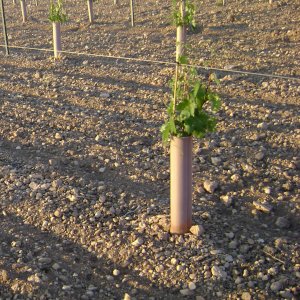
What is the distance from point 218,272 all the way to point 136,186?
1370 millimetres

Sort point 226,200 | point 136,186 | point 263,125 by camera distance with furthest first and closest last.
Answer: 1. point 263,125
2. point 136,186
3. point 226,200

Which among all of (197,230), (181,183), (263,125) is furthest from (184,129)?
(263,125)

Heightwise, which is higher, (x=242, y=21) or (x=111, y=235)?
(x=242, y=21)

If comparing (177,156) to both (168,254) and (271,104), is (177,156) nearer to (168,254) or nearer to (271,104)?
(168,254)

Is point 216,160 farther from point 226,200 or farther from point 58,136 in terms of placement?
point 58,136

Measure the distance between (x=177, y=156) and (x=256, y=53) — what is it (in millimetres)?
5483

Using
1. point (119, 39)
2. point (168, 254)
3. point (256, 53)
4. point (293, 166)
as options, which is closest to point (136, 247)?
point (168, 254)

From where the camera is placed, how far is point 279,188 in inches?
163

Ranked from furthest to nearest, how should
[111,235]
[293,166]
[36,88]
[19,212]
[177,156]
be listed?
[36,88]
[293,166]
[19,212]
[111,235]
[177,156]

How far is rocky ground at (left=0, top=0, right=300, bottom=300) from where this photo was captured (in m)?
3.16

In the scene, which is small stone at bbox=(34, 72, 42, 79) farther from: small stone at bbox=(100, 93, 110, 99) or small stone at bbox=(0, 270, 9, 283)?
small stone at bbox=(0, 270, 9, 283)

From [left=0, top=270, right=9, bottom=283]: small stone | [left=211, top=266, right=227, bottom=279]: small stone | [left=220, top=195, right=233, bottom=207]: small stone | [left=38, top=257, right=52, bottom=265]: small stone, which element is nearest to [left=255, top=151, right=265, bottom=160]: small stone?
[left=220, top=195, right=233, bottom=207]: small stone

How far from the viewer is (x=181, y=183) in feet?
11.0

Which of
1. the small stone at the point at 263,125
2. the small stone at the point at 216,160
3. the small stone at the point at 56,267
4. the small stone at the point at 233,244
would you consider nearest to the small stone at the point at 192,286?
the small stone at the point at 233,244
